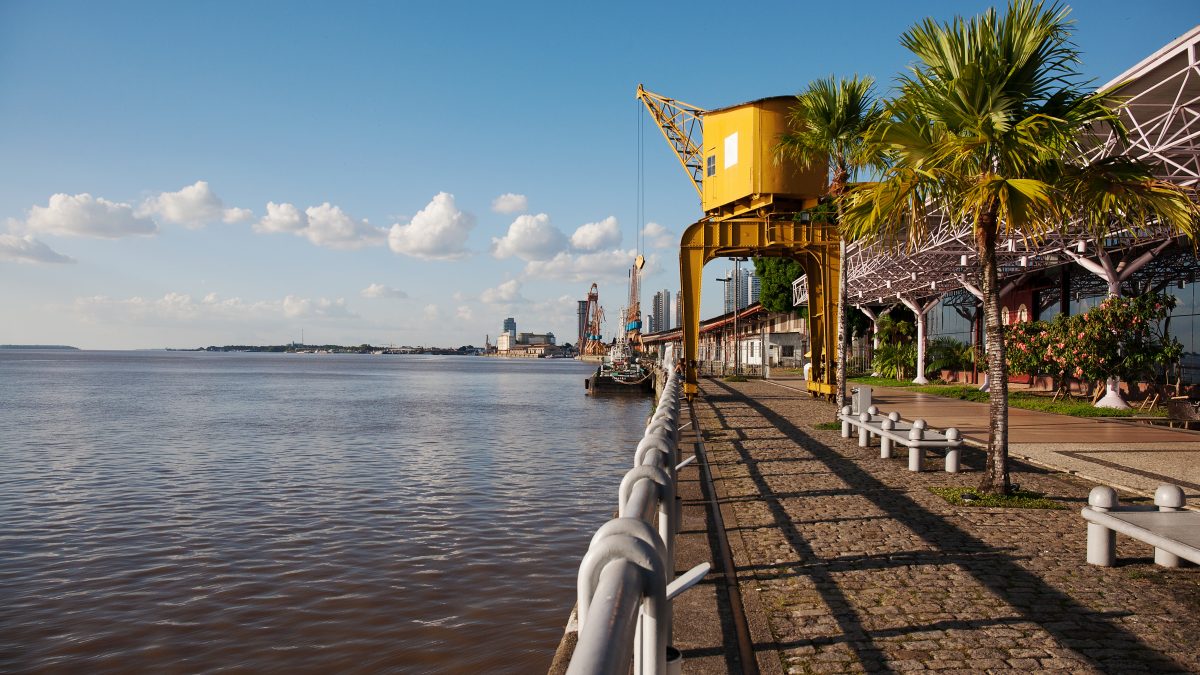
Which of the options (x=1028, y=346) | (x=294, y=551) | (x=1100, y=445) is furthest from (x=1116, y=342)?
(x=294, y=551)

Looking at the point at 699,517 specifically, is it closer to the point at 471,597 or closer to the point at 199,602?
the point at 471,597

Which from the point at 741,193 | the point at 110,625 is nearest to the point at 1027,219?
the point at 110,625

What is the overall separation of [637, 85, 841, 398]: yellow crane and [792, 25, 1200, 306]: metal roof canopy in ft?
7.25

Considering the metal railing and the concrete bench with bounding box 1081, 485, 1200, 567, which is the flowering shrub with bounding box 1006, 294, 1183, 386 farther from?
the metal railing

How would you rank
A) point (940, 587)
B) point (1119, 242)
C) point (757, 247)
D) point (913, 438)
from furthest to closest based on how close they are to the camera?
point (757, 247) → point (1119, 242) → point (913, 438) → point (940, 587)

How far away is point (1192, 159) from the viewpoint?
1548 centimetres

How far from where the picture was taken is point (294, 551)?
33.4 ft

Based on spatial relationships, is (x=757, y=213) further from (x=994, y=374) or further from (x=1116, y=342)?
(x=994, y=374)

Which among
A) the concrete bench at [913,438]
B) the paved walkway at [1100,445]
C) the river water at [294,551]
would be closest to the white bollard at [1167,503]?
the paved walkway at [1100,445]

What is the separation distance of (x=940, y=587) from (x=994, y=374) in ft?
14.4

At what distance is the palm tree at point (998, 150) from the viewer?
27.0 feet

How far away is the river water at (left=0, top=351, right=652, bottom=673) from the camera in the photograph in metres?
7.02

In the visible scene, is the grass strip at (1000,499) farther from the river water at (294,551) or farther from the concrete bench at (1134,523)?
the river water at (294,551)

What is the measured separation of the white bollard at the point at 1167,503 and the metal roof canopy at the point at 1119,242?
3423 mm
